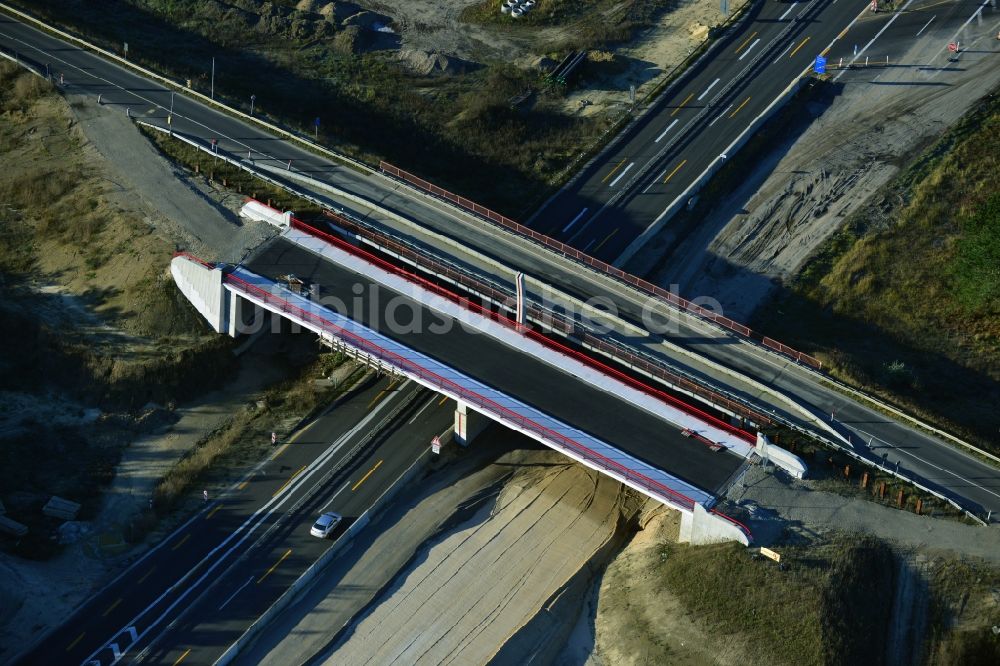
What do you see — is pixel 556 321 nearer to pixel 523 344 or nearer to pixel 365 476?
pixel 523 344

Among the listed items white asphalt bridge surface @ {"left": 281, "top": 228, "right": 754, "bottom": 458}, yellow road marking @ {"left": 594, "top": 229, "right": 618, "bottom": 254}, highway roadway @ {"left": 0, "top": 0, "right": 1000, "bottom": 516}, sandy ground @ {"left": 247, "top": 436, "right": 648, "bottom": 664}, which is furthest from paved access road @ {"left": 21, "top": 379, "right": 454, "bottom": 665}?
yellow road marking @ {"left": 594, "top": 229, "right": 618, "bottom": 254}

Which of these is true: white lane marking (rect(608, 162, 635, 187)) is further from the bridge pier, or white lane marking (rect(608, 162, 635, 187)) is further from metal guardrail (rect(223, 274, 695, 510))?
metal guardrail (rect(223, 274, 695, 510))

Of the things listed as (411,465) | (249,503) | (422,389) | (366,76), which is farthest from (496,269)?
(366,76)

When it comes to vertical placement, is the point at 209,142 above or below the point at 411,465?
above

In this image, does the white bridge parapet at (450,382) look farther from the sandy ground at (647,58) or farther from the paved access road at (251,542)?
the sandy ground at (647,58)

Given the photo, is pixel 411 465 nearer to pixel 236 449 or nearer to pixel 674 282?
pixel 236 449

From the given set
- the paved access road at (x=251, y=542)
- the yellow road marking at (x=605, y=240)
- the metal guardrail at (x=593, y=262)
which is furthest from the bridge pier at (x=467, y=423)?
the yellow road marking at (x=605, y=240)

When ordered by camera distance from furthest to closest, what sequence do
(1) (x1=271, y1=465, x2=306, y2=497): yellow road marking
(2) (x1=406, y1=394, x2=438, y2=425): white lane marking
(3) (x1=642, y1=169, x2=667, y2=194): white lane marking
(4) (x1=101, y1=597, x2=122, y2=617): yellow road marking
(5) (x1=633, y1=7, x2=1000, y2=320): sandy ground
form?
(3) (x1=642, y1=169, x2=667, y2=194): white lane marking
(5) (x1=633, y1=7, x2=1000, y2=320): sandy ground
(2) (x1=406, y1=394, x2=438, y2=425): white lane marking
(1) (x1=271, y1=465, x2=306, y2=497): yellow road marking
(4) (x1=101, y1=597, x2=122, y2=617): yellow road marking

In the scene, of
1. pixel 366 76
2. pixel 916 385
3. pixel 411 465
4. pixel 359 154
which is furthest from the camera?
pixel 366 76
